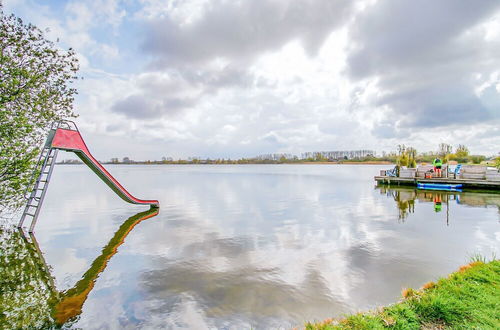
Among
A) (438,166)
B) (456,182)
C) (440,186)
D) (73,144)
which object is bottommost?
(440,186)

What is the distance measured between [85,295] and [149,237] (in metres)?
5.53

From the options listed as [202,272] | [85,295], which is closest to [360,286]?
[202,272]

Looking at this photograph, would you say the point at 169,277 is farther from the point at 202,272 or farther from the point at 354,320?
the point at 354,320

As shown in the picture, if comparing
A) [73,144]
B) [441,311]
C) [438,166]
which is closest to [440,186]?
[438,166]

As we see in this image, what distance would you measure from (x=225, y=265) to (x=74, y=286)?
413cm

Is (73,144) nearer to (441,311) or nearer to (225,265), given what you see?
(225,265)

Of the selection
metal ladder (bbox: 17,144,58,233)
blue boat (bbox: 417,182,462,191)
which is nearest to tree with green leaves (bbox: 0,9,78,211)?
metal ladder (bbox: 17,144,58,233)

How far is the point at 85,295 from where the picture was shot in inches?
262

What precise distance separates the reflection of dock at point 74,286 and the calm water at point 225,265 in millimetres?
43

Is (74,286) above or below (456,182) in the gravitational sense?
below

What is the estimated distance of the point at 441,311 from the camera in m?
4.48

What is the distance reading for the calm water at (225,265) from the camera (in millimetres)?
5863

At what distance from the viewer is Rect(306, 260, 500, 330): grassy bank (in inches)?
165

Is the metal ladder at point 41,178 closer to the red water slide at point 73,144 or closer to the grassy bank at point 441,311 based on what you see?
the red water slide at point 73,144
